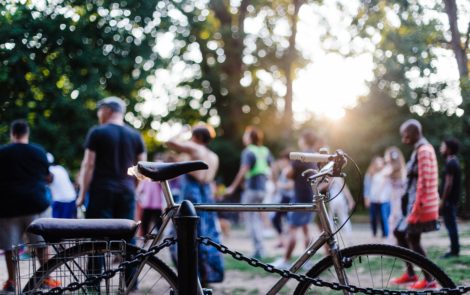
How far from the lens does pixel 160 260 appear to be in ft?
12.8

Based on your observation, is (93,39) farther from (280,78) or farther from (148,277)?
(280,78)

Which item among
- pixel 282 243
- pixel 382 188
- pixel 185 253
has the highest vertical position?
pixel 185 253

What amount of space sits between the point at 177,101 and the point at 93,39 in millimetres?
21541

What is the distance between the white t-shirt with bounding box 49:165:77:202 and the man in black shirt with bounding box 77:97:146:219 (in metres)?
3.34

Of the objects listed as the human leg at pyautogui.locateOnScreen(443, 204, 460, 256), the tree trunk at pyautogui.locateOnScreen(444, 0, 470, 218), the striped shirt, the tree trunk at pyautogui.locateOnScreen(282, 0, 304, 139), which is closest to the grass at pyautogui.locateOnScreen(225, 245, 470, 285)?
the human leg at pyautogui.locateOnScreen(443, 204, 460, 256)

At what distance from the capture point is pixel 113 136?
21.0ft

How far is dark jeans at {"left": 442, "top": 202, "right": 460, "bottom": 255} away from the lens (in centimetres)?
889

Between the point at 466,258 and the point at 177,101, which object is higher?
the point at 177,101

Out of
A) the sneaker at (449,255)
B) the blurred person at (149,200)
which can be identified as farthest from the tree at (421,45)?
the blurred person at (149,200)

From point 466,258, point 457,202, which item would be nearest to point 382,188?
point 457,202

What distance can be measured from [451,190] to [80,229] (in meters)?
6.79

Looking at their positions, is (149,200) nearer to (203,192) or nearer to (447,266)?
(203,192)

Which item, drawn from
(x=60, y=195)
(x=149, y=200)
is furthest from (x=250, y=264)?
(x=149, y=200)

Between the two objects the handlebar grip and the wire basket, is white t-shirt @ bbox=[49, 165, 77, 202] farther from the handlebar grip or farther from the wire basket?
the handlebar grip
